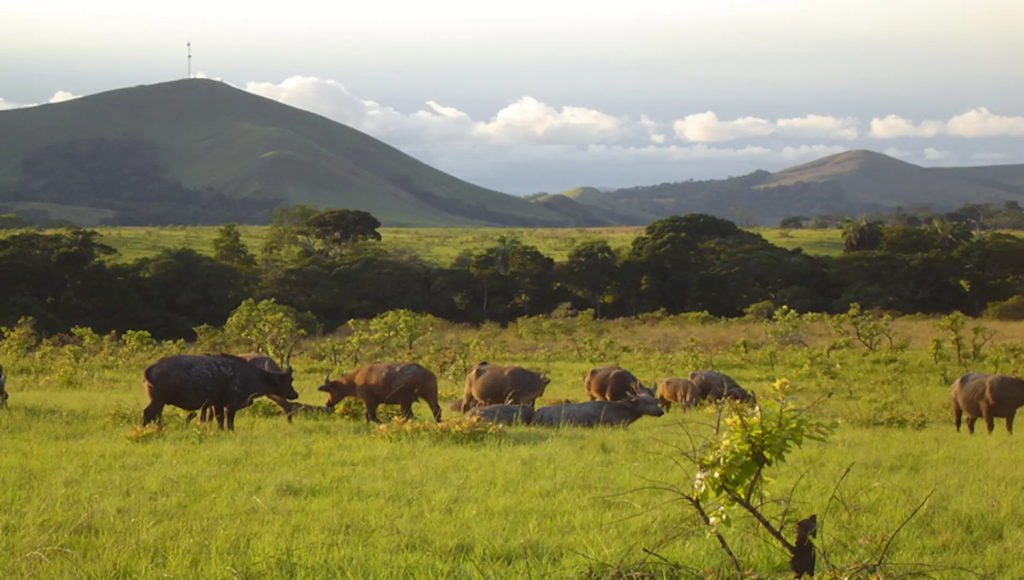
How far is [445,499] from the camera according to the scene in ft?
28.7

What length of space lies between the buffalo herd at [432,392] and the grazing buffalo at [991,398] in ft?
0.06

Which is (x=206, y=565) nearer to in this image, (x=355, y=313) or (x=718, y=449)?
(x=718, y=449)

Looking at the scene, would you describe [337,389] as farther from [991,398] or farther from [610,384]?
[991,398]

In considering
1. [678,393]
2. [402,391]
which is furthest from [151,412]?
[678,393]

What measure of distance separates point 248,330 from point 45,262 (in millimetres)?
29178

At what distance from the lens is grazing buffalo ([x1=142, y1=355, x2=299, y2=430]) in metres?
13.0

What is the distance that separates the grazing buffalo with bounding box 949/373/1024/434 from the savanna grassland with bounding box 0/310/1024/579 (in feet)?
1.91

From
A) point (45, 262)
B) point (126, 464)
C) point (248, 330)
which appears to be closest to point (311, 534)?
point (126, 464)

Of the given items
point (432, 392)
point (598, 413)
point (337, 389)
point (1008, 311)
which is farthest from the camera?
point (1008, 311)

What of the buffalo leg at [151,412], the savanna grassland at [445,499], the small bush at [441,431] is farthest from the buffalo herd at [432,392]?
the small bush at [441,431]

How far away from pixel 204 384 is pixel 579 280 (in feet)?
165

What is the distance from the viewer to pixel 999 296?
200ft

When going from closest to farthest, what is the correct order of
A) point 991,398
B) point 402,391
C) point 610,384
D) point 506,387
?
1. point 402,391
2. point 991,398
3. point 506,387
4. point 610,384

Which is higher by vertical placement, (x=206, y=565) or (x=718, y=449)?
(x=718, y=449)
